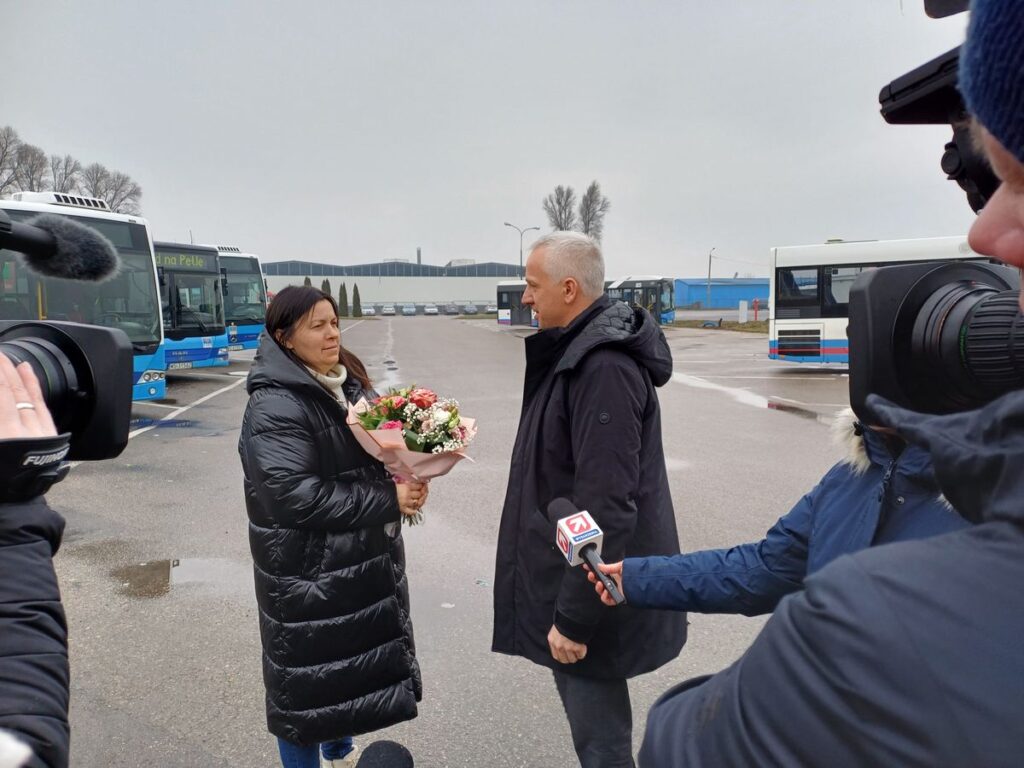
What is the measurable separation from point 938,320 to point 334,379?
2.26m

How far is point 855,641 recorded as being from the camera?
0.60m

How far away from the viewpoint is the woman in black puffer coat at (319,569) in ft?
8.04

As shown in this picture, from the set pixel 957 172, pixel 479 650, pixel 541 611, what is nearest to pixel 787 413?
pixel 479 650

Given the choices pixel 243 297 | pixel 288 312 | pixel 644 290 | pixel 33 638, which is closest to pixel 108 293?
pixel 243 297

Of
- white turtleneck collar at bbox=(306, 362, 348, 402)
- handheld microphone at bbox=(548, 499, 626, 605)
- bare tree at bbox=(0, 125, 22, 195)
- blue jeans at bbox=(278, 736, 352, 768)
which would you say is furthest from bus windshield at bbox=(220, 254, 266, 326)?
bare tree at bbox=(0, 125, 22, 195)

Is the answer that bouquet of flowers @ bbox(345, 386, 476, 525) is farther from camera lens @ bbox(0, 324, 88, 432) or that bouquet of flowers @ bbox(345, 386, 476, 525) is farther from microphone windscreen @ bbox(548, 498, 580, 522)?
camera lens @ bbox(0, 324, 88, 432)

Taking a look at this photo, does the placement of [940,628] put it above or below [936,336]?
below

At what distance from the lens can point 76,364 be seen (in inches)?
55.3

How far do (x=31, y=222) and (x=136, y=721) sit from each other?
2.48m

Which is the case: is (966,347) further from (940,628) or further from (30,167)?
(30,167)

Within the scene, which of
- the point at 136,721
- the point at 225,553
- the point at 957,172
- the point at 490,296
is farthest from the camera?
the point at 490,296

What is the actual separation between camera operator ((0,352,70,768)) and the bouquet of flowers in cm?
138

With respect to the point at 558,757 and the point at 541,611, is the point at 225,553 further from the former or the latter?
the point at 541,611

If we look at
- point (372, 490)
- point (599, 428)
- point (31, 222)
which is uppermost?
point (31, 222)
